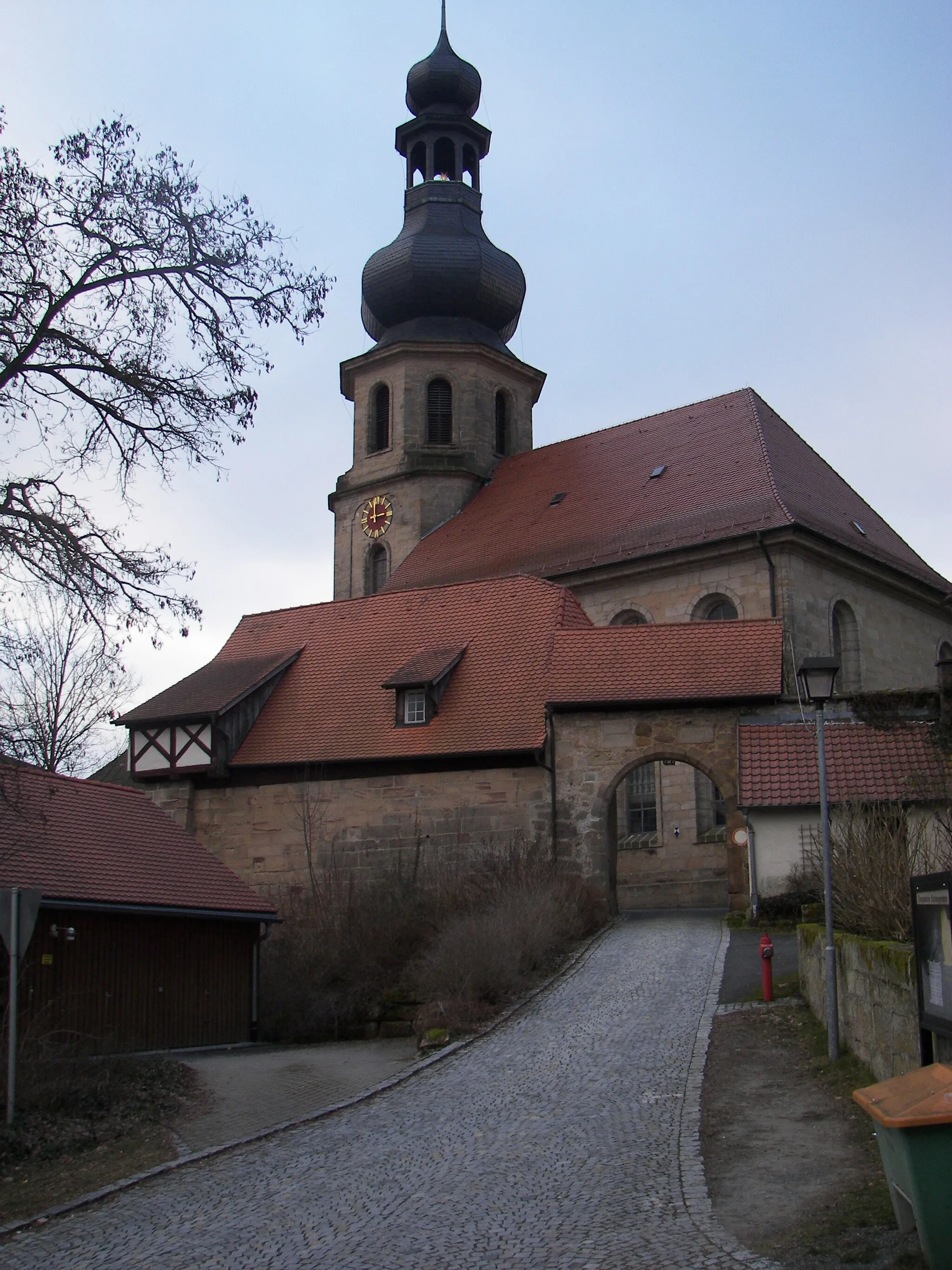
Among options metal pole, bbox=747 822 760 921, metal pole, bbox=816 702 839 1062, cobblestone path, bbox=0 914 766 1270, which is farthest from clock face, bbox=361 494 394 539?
metal pole, bbox=816 702 839 1062

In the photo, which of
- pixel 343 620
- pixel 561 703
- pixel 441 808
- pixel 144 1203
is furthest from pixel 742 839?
pixel 144 1203

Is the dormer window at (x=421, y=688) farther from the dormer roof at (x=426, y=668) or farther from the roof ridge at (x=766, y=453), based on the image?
the roof ridge at (x=766, y=453)

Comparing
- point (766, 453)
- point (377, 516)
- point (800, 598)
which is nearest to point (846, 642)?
point (800, 598)

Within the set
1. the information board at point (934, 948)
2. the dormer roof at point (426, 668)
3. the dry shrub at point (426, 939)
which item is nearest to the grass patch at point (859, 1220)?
the information board at point (934, 948)

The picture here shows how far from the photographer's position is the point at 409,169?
3969cm

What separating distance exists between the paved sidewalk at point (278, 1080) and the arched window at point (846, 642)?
1422cm

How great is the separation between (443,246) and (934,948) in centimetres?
3293

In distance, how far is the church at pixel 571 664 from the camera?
20547 millimetres

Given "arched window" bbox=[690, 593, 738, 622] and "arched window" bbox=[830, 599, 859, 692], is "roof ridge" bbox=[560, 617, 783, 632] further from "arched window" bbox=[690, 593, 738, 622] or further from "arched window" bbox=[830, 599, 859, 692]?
"arched window" bbox=[830, 599, 859, 692]

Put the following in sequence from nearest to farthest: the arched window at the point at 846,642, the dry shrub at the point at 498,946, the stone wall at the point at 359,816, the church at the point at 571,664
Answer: the dry shrub at the point at 498,946 < the church at the point at 571,664 < the stone wall at the point at 359,816 < the arched window at the point at 846,642

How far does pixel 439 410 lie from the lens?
3750 cm

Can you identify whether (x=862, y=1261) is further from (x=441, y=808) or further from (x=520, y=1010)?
(x=441, y=808)

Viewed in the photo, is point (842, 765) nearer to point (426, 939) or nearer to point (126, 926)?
point (426, 939)

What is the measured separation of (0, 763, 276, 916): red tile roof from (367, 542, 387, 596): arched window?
18.8 meters
